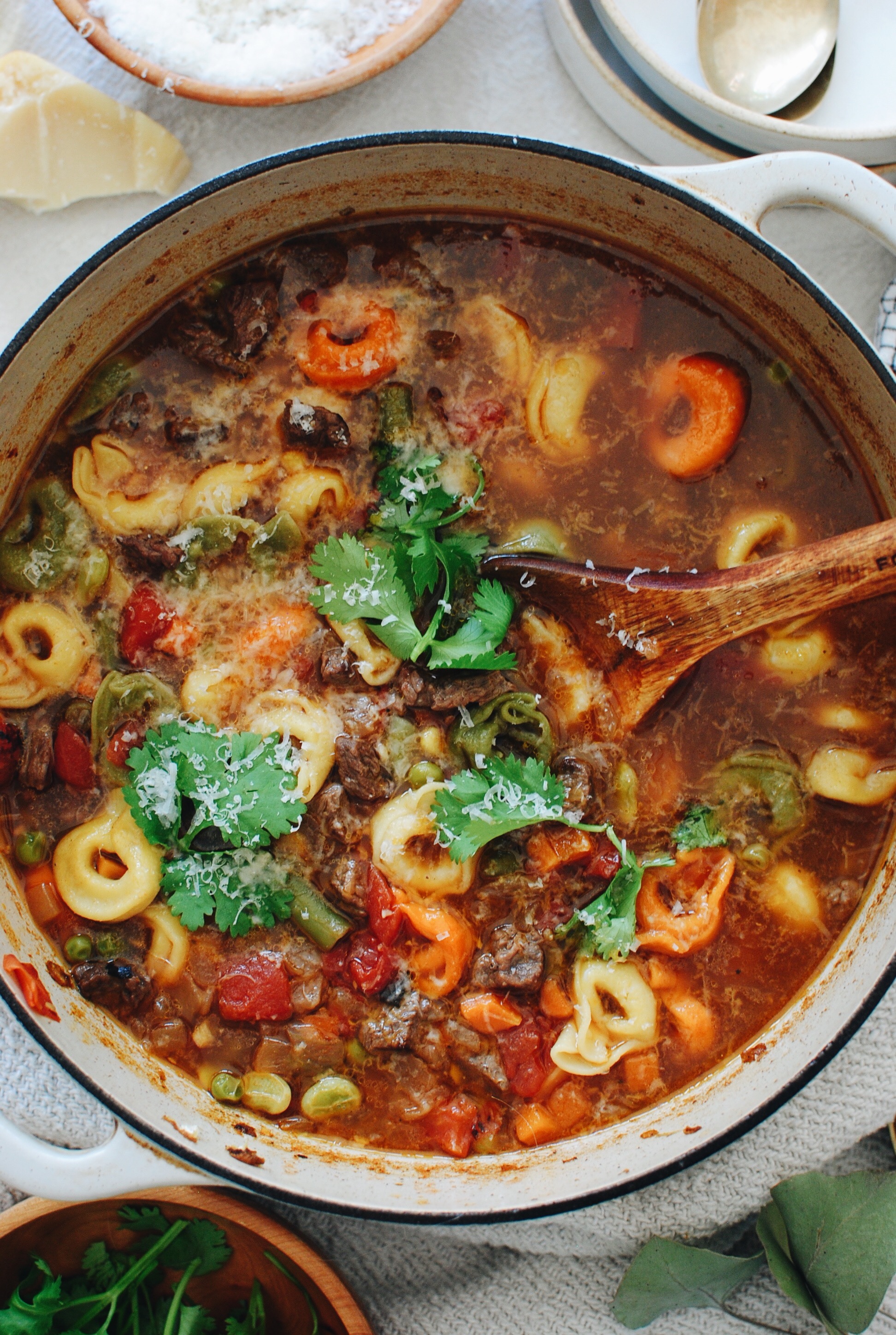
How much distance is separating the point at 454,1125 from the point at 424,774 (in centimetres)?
103

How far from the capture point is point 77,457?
3113 mm

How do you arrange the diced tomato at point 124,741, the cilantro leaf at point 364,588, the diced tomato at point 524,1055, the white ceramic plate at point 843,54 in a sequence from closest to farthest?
1. the cilantro leaf at point 364,588
2. the diced tomato at point 124,741
3. the diced tomato at point 524,1055
4. the white ceramic plate at point 843,54

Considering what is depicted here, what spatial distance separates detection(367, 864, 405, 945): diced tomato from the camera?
3.11 meters

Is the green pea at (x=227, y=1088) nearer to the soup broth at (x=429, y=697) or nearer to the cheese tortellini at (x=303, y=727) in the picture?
the soup broth at (x=429, y=697)

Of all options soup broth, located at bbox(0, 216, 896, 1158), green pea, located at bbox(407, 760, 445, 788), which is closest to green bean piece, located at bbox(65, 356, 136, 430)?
soup broth, located at bbox(0, 216, 896, 1158)

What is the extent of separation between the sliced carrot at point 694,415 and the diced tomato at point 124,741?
1.69m

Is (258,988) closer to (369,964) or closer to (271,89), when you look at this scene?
(369,964)

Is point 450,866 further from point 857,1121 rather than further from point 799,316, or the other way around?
point 799,316

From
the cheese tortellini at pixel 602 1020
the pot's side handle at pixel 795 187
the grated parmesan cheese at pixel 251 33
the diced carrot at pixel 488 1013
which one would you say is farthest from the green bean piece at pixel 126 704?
the pot's side handle at pixel 795 187

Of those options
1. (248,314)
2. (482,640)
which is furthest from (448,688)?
(248,314)

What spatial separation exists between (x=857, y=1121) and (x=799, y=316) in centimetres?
235

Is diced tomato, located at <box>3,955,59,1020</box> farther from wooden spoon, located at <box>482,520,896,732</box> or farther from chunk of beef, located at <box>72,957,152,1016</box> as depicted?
wooden spoon, located at <box>482,520,896,732</box>

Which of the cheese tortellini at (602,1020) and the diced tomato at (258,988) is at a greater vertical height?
the diced tomato at (258,988)

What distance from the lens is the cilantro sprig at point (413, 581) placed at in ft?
9.69
